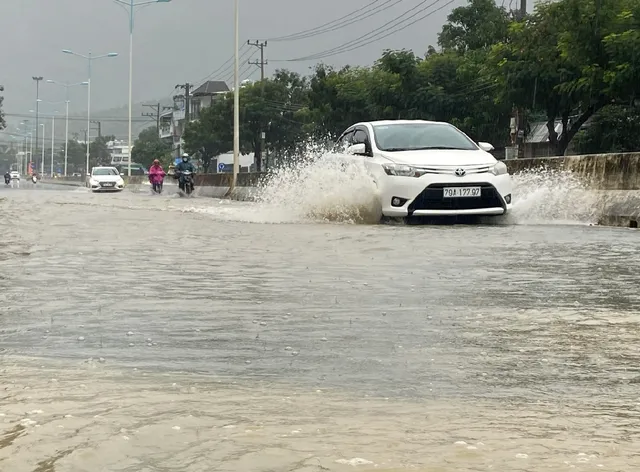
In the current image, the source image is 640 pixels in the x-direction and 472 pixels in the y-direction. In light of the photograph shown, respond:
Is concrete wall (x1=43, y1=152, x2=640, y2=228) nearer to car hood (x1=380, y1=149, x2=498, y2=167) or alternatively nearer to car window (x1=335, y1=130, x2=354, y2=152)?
car hood (x1=380, y1=149, x2=498, y2=167)

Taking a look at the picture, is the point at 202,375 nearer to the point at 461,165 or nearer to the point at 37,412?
the point at 37,412

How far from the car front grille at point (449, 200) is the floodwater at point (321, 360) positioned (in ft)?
9.51

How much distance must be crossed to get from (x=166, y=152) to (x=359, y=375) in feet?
362

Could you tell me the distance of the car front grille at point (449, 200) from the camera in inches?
438

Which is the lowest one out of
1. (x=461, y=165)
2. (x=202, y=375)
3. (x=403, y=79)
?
(x=202, y=375)

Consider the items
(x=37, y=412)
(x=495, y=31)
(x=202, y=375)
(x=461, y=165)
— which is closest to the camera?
(x=37, y=412)

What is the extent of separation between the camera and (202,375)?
12.1ft

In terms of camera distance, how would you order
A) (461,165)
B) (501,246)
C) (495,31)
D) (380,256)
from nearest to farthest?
1. (380,256)
2. (501,246)
3. (461,165)
4. (495,31)

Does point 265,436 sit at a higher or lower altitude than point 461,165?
lower

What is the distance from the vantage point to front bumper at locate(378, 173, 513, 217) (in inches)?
437

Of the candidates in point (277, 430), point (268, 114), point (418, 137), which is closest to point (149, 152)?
point (268, 114)

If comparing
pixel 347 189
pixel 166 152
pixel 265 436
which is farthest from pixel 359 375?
pixel 166 152

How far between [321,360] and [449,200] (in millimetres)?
7397

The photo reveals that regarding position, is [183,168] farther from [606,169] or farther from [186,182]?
[606,169]
